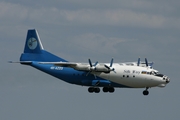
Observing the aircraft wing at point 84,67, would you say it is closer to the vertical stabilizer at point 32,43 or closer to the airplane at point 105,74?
the airplane at point 105,74

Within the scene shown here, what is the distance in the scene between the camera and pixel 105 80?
239 ft

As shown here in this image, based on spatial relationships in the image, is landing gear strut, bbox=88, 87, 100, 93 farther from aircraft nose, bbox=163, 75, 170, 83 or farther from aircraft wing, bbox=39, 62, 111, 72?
aircraft nose, bbox=163, 75, 170, 83

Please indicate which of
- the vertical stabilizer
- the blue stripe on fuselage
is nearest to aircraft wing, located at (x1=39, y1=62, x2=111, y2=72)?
the blue stripe on fuselage

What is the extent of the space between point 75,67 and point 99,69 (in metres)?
3.28

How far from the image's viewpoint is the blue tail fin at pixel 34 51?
258 feet

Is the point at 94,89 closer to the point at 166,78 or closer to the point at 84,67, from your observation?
the point at 84,67

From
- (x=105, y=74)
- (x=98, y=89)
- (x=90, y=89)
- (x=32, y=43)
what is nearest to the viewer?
(x=105, y=74)

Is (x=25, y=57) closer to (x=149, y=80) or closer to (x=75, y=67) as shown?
(x=75, y=67)

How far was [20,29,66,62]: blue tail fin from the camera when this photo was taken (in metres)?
78.8

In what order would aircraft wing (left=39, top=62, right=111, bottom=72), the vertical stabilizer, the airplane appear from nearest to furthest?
the airplane < aircraft wing (left=39, top=62, right=111, bottom=72) < the vertical stabilizer

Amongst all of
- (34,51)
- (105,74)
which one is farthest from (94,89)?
(34,51)

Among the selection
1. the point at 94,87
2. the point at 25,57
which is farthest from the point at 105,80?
the point at 25,57

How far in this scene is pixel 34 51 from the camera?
3123 inches

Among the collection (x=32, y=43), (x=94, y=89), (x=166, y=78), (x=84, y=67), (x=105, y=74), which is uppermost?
(x=32, y=43)
